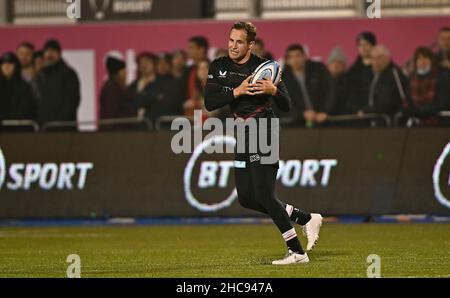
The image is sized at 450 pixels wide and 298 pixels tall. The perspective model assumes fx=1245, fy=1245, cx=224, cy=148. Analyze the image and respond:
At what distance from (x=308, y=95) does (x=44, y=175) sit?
510 centimetres

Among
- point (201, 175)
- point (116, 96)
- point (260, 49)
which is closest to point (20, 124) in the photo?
point (116, 96)

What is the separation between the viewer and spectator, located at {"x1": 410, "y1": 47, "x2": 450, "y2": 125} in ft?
70.8

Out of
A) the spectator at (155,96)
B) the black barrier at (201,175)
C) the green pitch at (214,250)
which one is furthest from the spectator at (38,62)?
the green pitch at (214,250)

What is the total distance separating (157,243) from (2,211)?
5.16 meters

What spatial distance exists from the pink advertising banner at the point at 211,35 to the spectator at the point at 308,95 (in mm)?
738

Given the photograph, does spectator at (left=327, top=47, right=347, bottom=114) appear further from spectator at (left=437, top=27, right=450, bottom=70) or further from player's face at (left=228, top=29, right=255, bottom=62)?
player's face at (left=228, top=29, right=255, bottom=62)

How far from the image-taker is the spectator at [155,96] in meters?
23.5

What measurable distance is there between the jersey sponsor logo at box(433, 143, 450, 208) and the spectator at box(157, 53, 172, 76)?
633 cm

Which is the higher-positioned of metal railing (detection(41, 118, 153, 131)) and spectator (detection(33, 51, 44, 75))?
spectator (detection(33, 51, 44, 75))

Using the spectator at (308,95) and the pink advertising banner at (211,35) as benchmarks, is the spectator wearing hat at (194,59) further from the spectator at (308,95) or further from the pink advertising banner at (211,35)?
the spectator at (308,95)

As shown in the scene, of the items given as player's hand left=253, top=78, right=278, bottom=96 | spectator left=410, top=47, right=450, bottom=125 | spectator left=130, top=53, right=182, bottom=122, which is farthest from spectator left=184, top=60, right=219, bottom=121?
player's hand left=253, top=78, right=278, bottom=96
